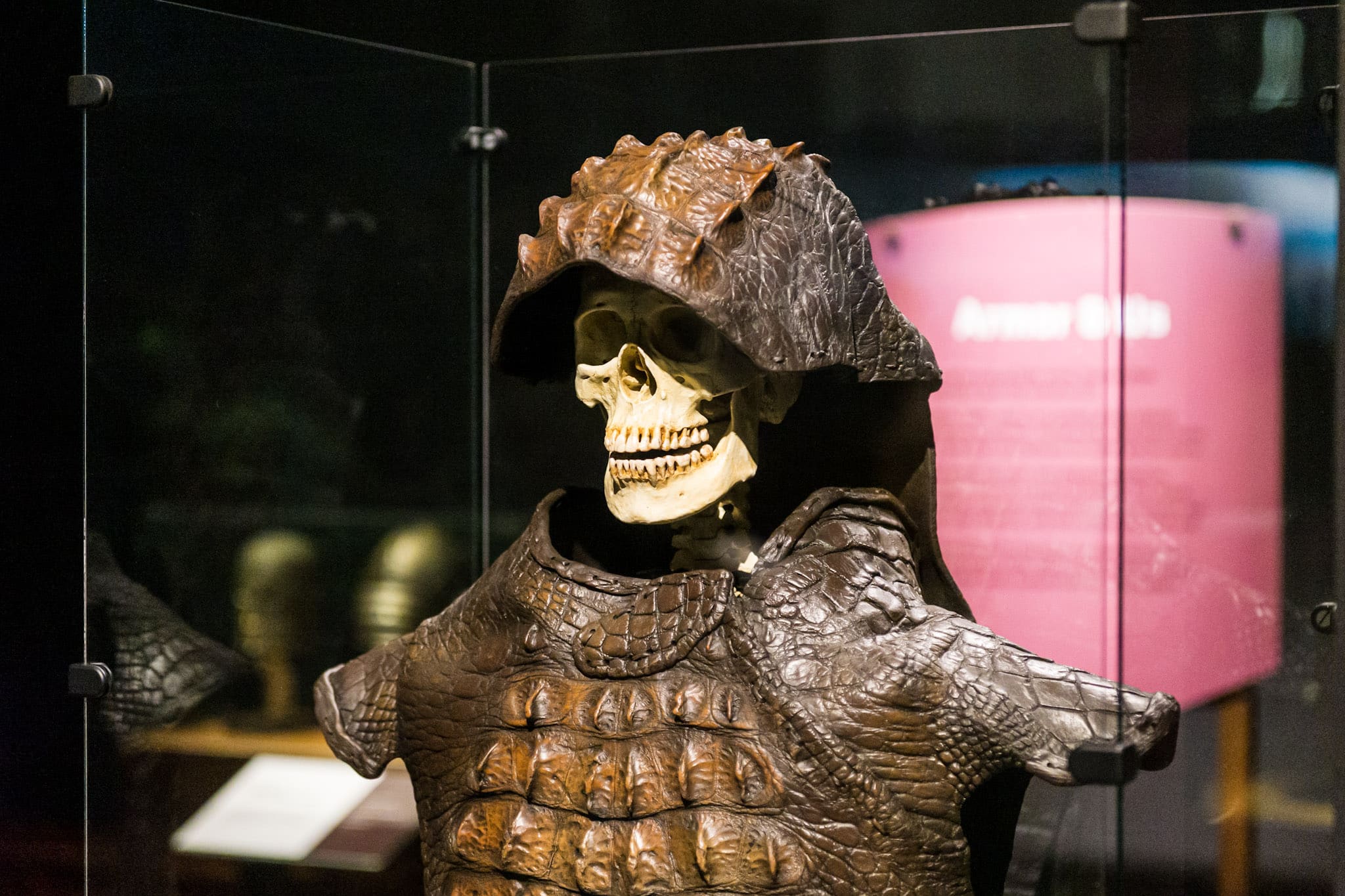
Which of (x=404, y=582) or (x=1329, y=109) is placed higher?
(x=1329, y=109)

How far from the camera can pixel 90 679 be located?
2.41 metres

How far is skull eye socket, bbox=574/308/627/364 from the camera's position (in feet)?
6.82

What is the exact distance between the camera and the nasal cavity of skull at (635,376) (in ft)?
6.65

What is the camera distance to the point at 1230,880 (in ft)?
7.23

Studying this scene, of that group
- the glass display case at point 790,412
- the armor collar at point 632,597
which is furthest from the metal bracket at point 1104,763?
the armor collar at point 632,597

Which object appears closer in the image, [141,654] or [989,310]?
[989,310]

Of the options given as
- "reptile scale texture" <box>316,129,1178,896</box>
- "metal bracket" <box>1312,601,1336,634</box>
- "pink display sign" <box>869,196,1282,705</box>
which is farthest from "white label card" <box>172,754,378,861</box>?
"metal bracket" <box>1312,601,1336,634</box>

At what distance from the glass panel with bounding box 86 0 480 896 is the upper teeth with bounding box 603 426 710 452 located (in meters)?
0.81

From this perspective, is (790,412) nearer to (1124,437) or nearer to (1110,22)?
(1124,437)

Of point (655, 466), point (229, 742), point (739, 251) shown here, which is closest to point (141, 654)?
point (229, 742)

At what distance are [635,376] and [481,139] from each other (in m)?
0.84

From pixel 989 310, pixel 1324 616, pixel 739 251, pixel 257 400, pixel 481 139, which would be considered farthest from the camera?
pixel 481 139

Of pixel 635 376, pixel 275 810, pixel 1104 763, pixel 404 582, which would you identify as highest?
pixel 635 376

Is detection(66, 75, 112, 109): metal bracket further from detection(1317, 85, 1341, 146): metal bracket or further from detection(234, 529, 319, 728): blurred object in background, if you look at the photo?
detection(1317, 85, 1341, 146): metal bracket
